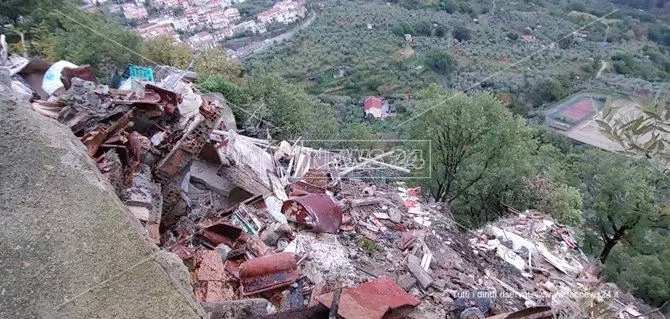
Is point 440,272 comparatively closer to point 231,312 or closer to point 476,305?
point 476,305

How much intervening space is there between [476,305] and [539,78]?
31.6 m

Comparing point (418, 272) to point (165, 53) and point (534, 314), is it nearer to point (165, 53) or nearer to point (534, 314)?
point (534, 314)

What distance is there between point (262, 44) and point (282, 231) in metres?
34.5

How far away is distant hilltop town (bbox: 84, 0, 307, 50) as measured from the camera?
36.3m

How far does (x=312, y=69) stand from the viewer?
117 feet

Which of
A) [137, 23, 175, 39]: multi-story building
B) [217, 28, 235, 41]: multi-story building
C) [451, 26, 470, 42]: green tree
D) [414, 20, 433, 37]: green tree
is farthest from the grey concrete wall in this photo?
[451, 26, 470, 42]: green tree

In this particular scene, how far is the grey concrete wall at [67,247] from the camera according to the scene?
1.81 meters

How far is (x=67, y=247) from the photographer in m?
1.95

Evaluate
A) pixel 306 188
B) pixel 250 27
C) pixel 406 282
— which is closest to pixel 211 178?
pixel 306 188

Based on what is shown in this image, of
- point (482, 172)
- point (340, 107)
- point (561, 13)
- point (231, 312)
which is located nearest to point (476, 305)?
point (231, 312)

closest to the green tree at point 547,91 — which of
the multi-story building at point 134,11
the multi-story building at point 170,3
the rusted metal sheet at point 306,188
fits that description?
the rusted metal sheet at point 306,188

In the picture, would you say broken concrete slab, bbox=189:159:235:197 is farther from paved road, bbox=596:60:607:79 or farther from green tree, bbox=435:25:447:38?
green tree, bbox=435:25:447:38

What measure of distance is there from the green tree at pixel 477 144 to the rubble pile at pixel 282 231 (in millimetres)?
5234

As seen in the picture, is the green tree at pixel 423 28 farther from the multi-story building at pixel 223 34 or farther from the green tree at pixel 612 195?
the green tree at pixel 612 195
